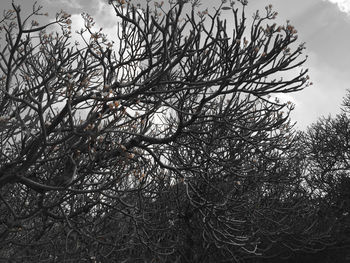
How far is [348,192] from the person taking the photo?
51.2 feet

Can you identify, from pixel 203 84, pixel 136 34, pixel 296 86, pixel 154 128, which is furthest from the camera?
pixel 154 128

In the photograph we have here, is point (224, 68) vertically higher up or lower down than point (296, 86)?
higher up

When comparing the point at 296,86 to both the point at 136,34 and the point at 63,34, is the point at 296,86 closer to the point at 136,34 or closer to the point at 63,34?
the point at 136,34

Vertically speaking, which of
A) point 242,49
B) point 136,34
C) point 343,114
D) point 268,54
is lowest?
point 268,54

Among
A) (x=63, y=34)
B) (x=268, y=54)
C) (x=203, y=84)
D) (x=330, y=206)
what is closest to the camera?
(x=203, y=84)

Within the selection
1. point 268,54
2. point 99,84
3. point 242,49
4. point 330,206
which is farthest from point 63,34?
point 330,206

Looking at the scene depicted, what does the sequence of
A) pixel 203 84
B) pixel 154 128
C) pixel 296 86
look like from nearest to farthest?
pixel 203 84 < pixel 296 86 < pixel 154 128

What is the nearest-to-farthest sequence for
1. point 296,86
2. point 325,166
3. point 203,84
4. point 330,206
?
point 203,84 < point 296,86 < point 330,206 < point 325,166

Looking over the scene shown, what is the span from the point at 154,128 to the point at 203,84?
4481 millimetres

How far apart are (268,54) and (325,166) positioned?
15.3 meters

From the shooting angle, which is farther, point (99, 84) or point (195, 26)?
point (99, 84)

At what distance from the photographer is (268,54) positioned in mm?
3617

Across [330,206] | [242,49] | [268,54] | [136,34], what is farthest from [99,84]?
[330,206]

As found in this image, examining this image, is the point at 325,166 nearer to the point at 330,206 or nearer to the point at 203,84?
the point at 330,206
